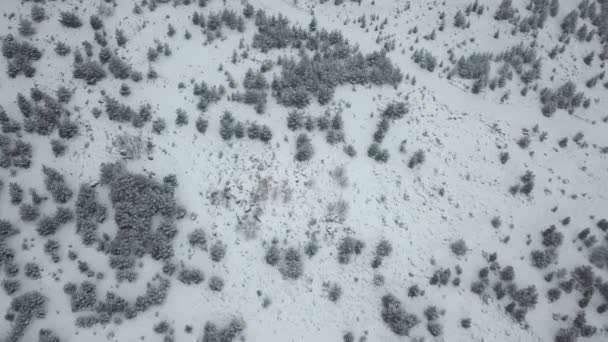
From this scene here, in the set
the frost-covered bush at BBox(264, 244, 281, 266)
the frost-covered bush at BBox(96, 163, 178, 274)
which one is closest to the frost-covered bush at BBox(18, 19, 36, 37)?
the frost-covered bush at BBox(96, 163, 178, 274)

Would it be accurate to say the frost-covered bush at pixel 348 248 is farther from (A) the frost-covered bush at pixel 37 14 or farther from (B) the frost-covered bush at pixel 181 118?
(A) the frost-covered bush at pixel 37 14

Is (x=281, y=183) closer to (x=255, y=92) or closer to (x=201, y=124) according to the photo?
(x=201, y=124)

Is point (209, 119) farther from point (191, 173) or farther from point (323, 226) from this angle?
point (323, 226)

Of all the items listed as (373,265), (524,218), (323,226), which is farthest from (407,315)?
(524,218)

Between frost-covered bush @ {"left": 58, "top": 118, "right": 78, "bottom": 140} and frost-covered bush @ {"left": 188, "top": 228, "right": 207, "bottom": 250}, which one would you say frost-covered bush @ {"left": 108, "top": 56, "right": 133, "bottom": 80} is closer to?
frost-covered bush @ {"left": 58, "top": 118, "right": 78, "bottom": 140}

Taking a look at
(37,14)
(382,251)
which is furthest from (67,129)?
(382,251)

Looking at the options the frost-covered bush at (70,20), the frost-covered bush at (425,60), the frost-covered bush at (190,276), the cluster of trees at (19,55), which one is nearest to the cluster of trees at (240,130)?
the frost-covered bush at (190,276)
